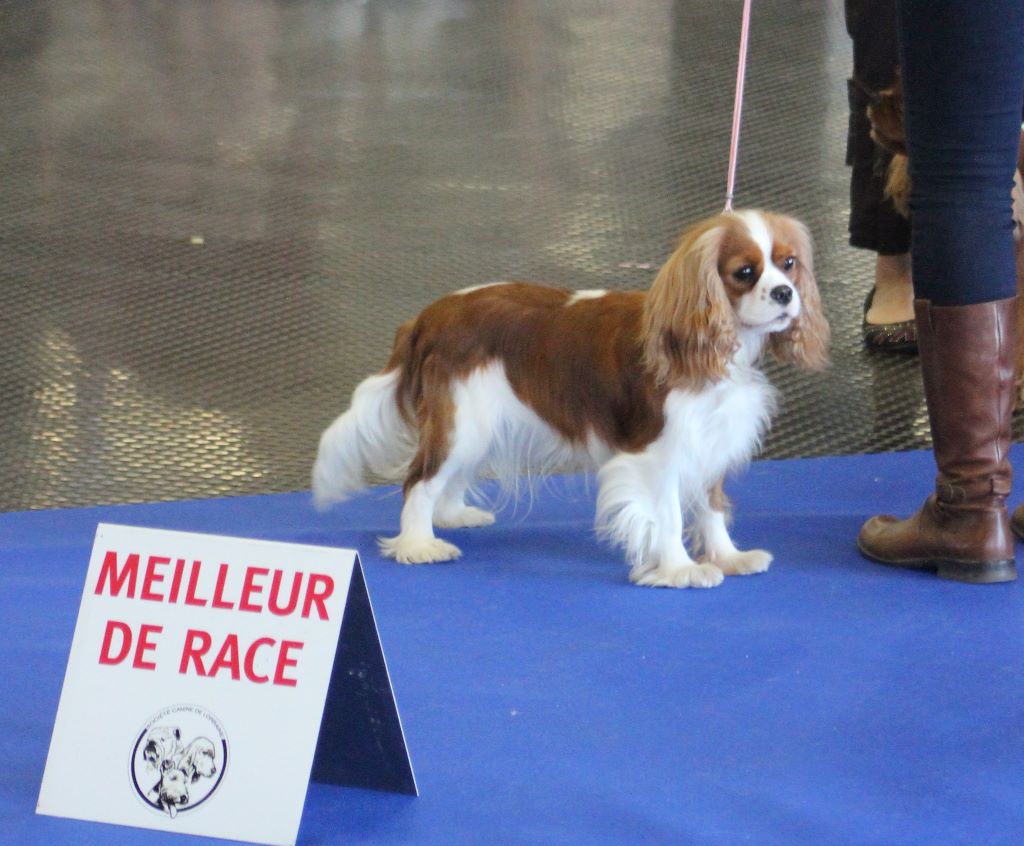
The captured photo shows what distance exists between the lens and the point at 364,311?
128 inches

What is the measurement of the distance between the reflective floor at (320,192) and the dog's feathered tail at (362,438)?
0.31m

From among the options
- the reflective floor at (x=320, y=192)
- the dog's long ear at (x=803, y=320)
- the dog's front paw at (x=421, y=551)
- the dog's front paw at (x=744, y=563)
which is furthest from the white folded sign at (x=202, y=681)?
the reflective floor at (x=320, y=192)

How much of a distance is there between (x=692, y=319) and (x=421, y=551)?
53 cm

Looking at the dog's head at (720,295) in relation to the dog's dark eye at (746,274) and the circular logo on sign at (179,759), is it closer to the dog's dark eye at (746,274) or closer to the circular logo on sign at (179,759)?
the dog's dark eye at (746,274)

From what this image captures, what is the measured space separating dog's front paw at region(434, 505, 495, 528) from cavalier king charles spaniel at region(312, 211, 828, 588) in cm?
12

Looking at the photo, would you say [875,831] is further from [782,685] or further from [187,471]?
[187,471]

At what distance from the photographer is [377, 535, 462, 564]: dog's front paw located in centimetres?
208

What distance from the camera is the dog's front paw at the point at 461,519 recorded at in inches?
89.4

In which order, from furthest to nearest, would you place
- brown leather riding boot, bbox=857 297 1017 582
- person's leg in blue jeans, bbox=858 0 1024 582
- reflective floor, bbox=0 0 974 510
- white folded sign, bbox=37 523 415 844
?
reflective floor, bbox=0 0 974 510 → brown leather riding boot, bbox=857 297 1017 582 → person's leg in blue jeans, bbox=858 0 1024 582 → white folded sign, bbox=37 523 415 844

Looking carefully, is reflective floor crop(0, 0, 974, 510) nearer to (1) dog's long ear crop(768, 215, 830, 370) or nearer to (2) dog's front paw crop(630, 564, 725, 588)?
(1) dog's long ear crop(768, 215, 830, 370)

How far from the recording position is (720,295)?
76.0 inches

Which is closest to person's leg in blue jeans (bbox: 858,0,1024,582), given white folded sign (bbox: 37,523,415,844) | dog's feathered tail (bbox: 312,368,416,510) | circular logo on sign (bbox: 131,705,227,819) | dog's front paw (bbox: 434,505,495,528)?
dog's front paw (bbox: 434,505,495,528)

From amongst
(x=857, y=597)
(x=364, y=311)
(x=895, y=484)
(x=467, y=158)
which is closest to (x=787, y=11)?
(x=467, y=158)

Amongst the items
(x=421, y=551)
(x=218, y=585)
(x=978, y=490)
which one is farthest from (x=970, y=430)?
(x=218, y=585)
